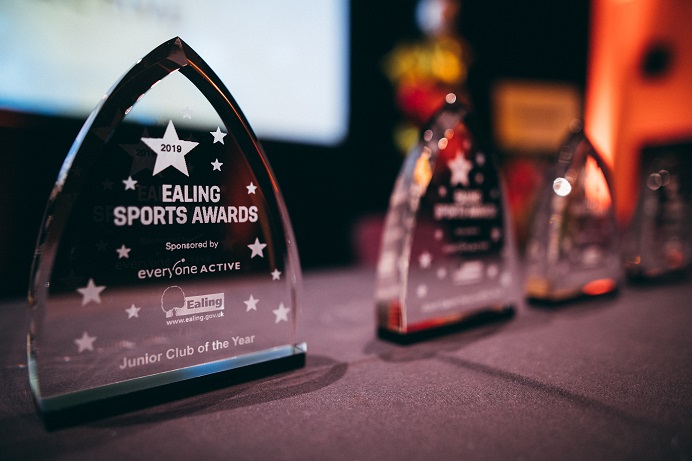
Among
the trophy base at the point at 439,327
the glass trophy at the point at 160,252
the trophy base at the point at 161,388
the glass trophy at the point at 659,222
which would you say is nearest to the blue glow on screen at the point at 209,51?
the glass trophy at the point at 160,252

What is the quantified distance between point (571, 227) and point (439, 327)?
87cm

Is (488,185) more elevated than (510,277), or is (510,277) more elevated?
(488,185)

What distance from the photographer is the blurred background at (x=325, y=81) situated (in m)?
2.00

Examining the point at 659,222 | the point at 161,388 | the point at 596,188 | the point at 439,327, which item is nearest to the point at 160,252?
the point at 161,388

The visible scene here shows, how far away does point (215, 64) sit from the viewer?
7.61ft

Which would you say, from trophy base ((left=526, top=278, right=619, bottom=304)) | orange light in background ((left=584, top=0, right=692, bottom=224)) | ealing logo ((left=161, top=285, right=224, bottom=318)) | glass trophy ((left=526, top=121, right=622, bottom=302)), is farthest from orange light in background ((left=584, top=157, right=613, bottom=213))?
orange light in background ((left=584, top=0, right=692, bottom=224))

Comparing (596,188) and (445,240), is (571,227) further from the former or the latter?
(445,240)

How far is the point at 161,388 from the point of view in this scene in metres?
0.94

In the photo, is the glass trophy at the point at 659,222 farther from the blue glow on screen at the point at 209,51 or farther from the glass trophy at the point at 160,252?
the glass trophy at the point at 160,252

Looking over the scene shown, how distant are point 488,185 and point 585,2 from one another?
4533 millimetres

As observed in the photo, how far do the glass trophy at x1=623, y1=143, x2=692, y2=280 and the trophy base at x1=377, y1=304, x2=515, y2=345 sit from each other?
132 centimetres

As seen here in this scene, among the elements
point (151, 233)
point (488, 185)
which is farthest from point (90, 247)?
point (488, 185)

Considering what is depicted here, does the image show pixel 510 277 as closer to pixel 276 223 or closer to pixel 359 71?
pixel 276 223

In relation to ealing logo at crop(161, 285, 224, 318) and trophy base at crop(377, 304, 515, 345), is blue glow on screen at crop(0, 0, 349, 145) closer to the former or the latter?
ealing logo at crop(161, 285, 224, 318)
